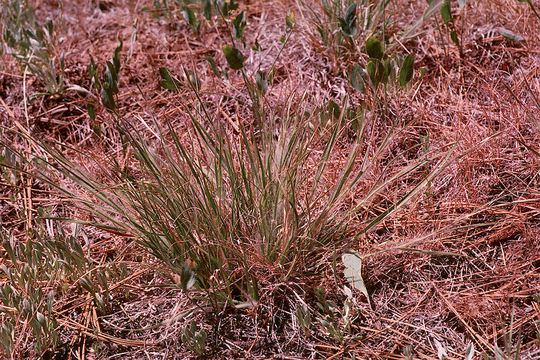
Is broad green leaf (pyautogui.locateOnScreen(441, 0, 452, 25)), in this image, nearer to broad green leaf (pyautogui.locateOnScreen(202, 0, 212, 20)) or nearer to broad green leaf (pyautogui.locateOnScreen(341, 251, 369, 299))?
broad green leaf (pyautogui.locateOnScreen(202, 0, 212, 20))

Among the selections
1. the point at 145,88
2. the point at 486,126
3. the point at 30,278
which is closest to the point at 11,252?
the point at 30,278

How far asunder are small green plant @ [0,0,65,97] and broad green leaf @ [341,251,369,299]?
5.07 feet

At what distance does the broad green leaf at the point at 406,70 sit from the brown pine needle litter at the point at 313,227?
0.05m

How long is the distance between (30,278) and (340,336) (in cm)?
100

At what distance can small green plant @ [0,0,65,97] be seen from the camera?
2.51 m

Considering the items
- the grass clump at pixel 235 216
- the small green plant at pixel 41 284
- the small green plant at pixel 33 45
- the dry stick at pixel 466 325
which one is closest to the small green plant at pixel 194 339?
the grass clump at pixel 235 216

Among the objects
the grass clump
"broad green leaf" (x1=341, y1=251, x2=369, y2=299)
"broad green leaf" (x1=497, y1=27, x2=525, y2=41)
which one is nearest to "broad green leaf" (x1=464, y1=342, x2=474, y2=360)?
"broad green leaf" (x1=341, y1=251, x2=369, y2=299)

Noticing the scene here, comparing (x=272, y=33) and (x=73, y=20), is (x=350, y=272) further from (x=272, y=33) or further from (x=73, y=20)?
(x=73, y=20)

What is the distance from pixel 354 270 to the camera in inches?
67.5

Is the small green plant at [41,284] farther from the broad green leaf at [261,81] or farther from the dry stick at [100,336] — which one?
the broad green leaf at [261,81]

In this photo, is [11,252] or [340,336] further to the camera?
[11,252]

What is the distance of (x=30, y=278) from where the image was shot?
6.11ft

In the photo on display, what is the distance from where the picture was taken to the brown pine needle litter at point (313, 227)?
169cm

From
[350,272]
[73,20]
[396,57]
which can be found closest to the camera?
[350,272]
